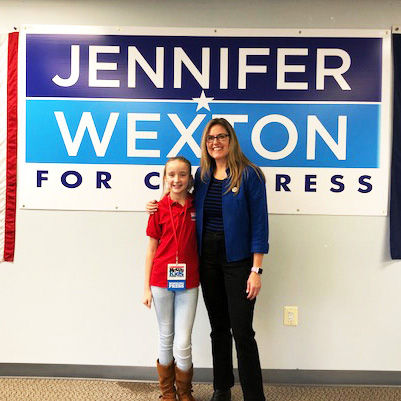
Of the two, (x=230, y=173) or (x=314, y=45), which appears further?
(x=314, y=45)

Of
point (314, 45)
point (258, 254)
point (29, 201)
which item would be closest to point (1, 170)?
point (29, 201)

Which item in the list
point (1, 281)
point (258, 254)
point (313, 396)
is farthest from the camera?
point (1, 281)

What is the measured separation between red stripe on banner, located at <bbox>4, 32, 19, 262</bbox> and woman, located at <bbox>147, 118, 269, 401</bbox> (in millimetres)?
1036

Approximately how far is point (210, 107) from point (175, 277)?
107 centimetres

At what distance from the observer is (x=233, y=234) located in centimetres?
191

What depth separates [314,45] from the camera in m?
2.37

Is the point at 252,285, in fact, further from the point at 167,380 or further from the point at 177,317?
the point at 167,380

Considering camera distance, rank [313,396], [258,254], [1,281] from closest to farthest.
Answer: [258,254] < [313,396] < [1,281]

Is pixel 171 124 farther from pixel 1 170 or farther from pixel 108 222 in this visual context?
pixel 1 170

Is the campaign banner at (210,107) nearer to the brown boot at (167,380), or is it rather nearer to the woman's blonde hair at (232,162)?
the woman's blonde hair at (232,162)

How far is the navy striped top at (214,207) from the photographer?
6.38 ft

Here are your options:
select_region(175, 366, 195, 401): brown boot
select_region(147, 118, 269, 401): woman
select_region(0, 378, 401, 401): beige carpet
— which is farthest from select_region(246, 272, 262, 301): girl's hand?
select_region(0, 378, 401, 401): beige carpet

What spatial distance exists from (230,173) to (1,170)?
1490 millimetres

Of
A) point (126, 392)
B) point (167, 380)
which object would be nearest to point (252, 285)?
point (167, 380)
